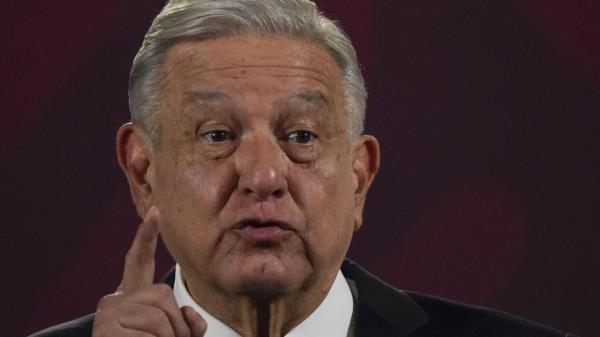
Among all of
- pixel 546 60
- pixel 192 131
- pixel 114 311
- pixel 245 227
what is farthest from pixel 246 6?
pixel 546 60

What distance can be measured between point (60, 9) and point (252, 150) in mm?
956

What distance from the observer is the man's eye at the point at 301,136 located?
106 inches

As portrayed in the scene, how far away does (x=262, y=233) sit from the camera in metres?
2.60

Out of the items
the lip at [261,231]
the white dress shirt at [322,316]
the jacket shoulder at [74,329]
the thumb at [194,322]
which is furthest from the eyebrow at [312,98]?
the jacket shoulder at [74,329]

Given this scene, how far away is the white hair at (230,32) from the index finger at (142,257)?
351mm

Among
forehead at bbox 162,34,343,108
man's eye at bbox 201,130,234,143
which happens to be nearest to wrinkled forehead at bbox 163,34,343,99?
forehead at bbox 162,34,343,108

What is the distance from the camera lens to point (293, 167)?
105 inches

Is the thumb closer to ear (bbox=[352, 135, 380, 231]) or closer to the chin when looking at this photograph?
the chin

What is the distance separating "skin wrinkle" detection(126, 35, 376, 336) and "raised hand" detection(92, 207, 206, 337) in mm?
178

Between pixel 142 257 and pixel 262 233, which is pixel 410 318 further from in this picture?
pixel 142 257

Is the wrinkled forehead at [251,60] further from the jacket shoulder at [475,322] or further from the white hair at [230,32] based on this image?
the jacket shoulder at [475,322]

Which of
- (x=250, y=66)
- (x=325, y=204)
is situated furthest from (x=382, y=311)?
(x=250, y=66)

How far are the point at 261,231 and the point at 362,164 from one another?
41 centimetres

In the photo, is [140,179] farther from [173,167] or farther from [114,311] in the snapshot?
[114,311]
